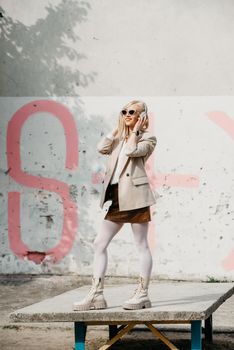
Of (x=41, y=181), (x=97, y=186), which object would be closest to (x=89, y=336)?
(x=97, y=186)

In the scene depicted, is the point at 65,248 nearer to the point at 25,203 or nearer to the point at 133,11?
the point at 25,203

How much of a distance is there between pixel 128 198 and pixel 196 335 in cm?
108

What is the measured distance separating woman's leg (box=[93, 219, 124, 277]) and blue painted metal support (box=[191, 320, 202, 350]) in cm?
74

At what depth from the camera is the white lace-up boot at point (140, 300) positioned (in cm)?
529

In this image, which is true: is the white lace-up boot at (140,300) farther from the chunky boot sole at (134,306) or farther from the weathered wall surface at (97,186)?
the weathered wall surface at (97,186)

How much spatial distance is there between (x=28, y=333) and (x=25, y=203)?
3.86m

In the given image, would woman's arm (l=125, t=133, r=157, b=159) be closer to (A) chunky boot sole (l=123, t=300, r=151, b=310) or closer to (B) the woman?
(B) the woman

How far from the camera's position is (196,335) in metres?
5.32

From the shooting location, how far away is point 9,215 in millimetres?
10766

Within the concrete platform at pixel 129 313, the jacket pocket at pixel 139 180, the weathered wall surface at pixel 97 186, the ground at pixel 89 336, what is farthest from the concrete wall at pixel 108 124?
the jacket pocket at pixel 139 180

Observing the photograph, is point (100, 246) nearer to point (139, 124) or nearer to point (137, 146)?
point (137, 146)

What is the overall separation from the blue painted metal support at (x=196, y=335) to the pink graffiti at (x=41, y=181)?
543 cm

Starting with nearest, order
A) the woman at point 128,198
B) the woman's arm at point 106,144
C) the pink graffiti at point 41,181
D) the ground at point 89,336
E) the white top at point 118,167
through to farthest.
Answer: the woman at point 128,198
the white top at point 118,167
the woman's arm at point 106,144
the ground at point 89,336
the pink graffiti at point 41,181

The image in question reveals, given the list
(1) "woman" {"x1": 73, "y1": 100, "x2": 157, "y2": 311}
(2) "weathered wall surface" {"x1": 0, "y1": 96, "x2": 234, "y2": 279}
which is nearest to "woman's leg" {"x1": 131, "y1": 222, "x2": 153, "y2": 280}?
(1) "woman" {"x1": 73, "y1": 100, "x2": 157, "y2": 311}
